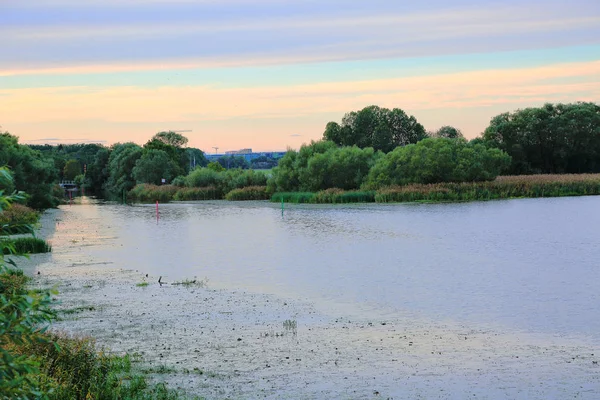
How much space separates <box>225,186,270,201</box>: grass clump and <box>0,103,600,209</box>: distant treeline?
0.51 ft

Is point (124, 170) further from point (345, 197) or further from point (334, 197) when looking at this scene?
point (345, 197)

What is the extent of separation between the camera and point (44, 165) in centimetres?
6238

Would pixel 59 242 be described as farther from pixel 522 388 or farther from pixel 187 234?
pixel 522 388

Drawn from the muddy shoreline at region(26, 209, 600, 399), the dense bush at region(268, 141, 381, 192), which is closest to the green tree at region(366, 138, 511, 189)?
the dense bush at region(268, 141, 381, 192)

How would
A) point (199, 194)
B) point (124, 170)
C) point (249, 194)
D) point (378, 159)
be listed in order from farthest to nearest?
point (124, 170), point (199, 194), point (249, 194), point (378, 159)

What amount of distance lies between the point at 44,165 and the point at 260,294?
47173mm

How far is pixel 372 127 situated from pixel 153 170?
31937 millimetres

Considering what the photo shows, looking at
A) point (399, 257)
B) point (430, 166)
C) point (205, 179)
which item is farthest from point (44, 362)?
→ point (205, 179)

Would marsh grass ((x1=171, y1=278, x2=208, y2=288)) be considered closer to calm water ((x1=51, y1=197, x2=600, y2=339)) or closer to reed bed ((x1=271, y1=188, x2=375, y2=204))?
calm water ((x1=51, y1=197, x2=600, y2=339))

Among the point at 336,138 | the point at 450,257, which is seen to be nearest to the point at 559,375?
the point at 450,257

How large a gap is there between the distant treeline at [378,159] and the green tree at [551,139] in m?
0.12

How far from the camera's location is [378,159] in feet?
240

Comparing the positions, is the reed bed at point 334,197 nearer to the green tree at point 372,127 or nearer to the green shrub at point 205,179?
the green shrub at point 205,179

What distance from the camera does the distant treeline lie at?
69.1m
